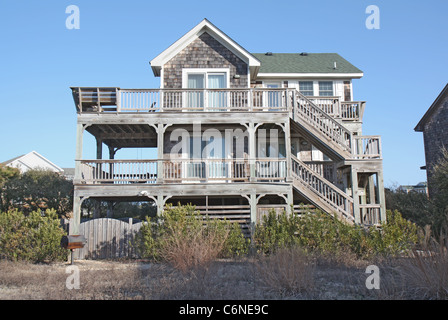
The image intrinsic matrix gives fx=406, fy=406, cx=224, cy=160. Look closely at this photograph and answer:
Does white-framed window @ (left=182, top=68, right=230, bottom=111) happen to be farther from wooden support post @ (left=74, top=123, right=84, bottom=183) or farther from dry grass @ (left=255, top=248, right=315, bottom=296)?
dry grass @ (left=255, top=248, right=315, bottom=296)

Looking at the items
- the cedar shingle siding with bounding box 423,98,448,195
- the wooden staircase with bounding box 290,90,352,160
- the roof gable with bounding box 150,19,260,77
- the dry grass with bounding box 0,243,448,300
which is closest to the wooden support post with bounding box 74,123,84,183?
the roof gable with bounding box 150,19,260,77

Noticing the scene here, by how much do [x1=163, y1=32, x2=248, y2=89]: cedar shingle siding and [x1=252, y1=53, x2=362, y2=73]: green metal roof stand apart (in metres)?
2.24

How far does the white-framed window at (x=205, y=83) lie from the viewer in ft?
57.7

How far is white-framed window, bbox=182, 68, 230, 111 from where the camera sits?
1759 cm

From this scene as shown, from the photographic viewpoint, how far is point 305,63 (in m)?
21.5

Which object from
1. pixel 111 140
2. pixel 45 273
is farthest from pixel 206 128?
pixel 45 273

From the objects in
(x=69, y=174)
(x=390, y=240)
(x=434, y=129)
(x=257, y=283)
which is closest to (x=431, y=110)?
(x=434, y=129)

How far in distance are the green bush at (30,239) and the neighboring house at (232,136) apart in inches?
72.0

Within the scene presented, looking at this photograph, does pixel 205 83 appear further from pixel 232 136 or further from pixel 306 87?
pixel 306 87

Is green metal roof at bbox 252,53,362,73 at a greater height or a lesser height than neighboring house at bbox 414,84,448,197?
greater
